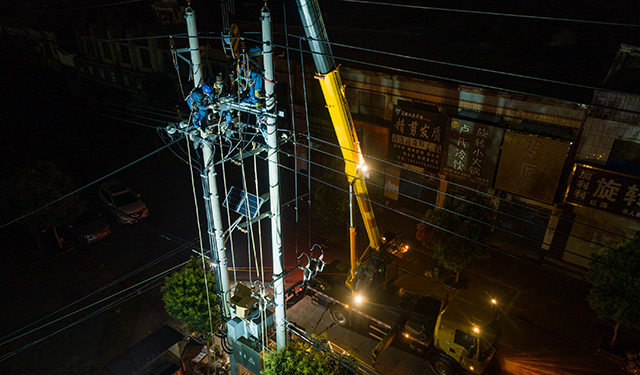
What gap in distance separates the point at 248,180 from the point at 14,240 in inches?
575

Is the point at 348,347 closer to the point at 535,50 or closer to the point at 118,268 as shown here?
the point at 118,268

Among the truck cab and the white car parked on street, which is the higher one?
the truck cab

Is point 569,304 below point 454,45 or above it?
below

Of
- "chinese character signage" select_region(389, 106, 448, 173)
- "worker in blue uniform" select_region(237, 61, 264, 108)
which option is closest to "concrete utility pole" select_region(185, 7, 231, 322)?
"worker in blue uniform" select_region(237, 61, 264, 108)

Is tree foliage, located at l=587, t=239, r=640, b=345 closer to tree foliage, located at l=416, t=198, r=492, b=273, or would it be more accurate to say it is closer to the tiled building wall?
tree foliage, located at l=416, t=198, r=492, b=273

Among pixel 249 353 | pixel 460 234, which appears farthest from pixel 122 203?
pixel 460 234

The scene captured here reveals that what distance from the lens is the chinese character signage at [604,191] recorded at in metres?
16.8

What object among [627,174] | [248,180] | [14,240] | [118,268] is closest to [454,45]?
[627,174]

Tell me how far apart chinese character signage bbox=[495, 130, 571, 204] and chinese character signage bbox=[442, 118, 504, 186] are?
1.50 feet

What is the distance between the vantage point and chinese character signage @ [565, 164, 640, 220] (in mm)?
16825

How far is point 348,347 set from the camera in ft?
49.5

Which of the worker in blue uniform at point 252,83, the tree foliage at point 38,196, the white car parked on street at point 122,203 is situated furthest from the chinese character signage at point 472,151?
the tree foliage at point 38,196

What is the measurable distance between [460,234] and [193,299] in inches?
451

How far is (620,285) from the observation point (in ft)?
46.8
